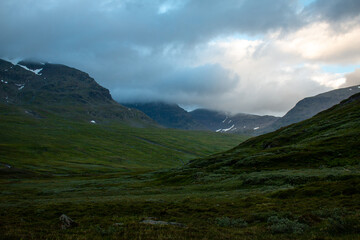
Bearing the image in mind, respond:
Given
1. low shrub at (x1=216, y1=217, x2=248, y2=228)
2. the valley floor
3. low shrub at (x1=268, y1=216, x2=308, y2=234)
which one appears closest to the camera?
the valley floor

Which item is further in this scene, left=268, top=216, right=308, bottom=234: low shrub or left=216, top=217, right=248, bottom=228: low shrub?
left=216, top=217, right=248, bottom=228: low shrub

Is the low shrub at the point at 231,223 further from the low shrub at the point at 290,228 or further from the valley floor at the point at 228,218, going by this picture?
the low shrub at the point at 290,228

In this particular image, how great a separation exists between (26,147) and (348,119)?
208429 mm

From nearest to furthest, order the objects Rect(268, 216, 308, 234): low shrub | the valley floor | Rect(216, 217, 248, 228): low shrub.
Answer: the valley floor → Rect(268, 216, 308, 234): low shrub → Rect(216, 217, 248, 228): low shrub

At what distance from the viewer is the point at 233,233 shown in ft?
54.6

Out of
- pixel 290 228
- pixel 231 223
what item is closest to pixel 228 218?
pixel 231 223

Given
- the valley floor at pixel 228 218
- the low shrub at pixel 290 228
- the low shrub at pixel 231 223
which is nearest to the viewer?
the valley floor at pixel 228 218

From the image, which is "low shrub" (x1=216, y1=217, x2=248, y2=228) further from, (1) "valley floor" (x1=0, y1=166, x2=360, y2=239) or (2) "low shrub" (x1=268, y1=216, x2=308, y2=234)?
(2) "low shrub" (x1=268, y1=216, x2=308, y2=234)

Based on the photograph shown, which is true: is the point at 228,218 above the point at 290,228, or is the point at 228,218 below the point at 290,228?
below

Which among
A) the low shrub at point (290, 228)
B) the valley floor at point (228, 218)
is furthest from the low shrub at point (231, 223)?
the low shrub at point (290, 228)

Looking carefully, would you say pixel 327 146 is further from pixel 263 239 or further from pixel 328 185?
pixel 263 239

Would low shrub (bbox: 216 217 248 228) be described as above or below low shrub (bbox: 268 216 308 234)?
below

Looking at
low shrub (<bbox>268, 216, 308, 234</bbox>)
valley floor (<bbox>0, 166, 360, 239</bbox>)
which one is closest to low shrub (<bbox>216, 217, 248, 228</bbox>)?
valley floor (<bbox>0, 166, 360, 239</bbox>)

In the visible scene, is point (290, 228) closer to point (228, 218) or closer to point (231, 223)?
point (231, 223)
